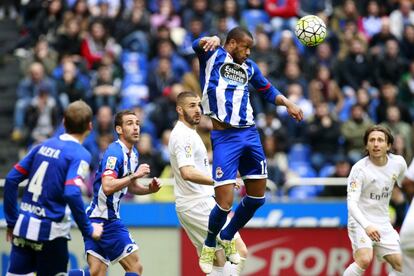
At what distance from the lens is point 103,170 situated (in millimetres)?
11438

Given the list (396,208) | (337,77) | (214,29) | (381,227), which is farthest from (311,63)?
(381,227)

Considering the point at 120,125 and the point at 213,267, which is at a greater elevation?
the point at 120,125

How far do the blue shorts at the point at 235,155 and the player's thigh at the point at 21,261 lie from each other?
7.77ft

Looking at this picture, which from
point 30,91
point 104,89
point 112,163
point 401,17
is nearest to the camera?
point 112,163

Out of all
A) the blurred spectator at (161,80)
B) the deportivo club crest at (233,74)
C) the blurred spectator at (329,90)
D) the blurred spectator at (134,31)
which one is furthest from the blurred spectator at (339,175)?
the deportivo club crest at (233,74)

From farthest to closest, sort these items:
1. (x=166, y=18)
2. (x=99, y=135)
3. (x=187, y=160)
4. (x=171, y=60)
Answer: (x=166, y=18), (x=171, y=60), (x=99, y=135), (x=187, y=160)

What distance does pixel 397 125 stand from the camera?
1895cm

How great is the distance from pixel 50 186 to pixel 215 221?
2.31 meters

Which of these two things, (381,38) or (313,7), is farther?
(313,7)

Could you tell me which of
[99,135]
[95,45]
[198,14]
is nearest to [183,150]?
[99,135]

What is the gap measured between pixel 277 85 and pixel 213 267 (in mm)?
7822

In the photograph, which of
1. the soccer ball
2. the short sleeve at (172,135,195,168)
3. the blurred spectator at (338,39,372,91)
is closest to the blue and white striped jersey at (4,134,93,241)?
the short sleeve at (172,135,195,168)

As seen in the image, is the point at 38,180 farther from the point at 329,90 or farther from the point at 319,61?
the point at 319,61

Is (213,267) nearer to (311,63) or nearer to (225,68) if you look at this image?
(225,68)
